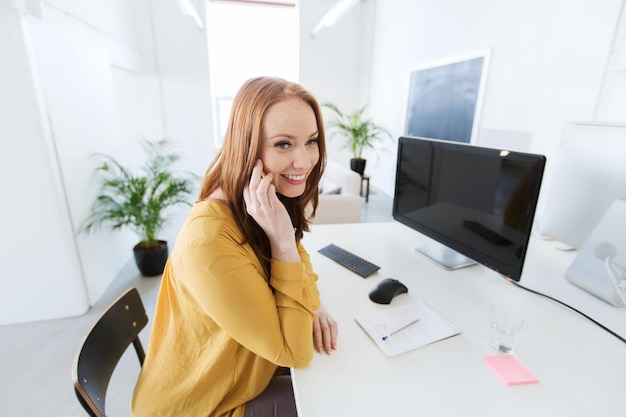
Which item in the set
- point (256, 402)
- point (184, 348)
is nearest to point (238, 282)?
point (184, 348)

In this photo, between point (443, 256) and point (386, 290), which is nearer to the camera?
point (386, 290)

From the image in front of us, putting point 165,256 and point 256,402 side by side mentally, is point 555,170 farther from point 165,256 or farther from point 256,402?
point 165,256

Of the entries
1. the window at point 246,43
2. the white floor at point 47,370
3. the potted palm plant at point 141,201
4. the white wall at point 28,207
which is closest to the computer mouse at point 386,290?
the white floor at point 47,370

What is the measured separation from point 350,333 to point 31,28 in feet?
7.64

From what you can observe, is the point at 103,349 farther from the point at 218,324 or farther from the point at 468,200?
the point at 468,200

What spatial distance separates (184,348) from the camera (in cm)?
94

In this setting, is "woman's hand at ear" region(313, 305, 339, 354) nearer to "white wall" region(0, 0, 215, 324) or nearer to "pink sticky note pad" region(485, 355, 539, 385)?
"pink sticky note pad" region(485, 355, 539, 385)

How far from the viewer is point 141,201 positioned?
8.27ft

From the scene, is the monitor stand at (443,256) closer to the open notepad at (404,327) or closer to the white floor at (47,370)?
the open notepad at (404,327)

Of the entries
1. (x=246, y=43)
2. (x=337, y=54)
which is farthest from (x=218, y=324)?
(x=337, y=54)

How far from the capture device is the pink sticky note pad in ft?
2.63

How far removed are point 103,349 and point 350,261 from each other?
90cm

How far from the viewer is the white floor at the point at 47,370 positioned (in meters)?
1.60

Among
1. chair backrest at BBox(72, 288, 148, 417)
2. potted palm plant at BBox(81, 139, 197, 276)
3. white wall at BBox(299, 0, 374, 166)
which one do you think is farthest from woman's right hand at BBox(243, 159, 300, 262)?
white wall at BBox(299, 0, 374, 166)
